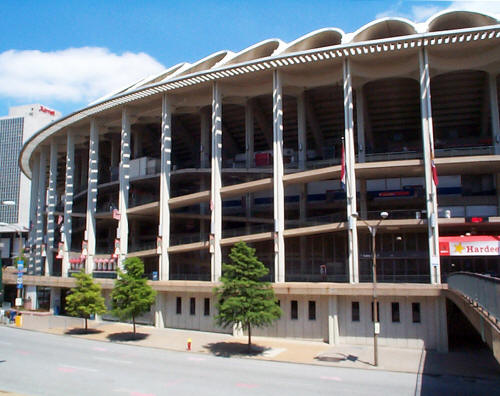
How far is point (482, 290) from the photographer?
1795 centimetres

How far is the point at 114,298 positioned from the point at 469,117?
38565 mm

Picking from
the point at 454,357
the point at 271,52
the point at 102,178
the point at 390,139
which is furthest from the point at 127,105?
the point at 454,357

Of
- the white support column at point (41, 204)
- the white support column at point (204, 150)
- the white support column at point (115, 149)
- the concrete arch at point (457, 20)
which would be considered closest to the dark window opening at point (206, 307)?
the white support column at point (204, 150)

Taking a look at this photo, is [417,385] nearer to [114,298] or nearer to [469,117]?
[114,298]

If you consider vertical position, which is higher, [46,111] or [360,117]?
[46,111]

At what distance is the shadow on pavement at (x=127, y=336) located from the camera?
3634 cm

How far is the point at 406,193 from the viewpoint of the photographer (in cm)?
4356

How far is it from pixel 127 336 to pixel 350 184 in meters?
21.4

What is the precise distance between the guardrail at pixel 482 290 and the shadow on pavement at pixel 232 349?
521 inches

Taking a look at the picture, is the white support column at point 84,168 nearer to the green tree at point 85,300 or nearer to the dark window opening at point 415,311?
the green tree at point 85,300

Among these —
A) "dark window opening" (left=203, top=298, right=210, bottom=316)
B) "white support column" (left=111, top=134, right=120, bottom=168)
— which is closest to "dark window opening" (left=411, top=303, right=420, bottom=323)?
"dark window opening" (left=203, top=298, right=210, bottom=316)

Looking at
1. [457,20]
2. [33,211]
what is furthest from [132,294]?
[33,211]

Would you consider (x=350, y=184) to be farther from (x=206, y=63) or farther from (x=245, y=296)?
(x=206, y=63)

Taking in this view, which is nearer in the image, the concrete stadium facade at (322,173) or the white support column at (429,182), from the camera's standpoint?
the white support column at (429,182)
